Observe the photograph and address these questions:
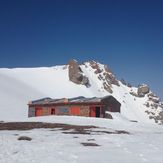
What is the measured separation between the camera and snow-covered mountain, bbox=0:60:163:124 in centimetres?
9894

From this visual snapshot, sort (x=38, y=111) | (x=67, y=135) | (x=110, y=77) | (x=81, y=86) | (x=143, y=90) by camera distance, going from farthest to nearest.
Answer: (x=110, y=77) < (x=143, y=90) < (x=81, y=86) < (x=38, y=111) < (x=67, y=135)

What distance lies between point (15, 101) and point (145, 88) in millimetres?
59302

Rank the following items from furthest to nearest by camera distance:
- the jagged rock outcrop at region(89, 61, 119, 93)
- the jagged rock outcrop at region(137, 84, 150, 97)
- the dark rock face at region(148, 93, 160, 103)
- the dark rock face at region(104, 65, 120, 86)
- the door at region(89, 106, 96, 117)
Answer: the dark rock face at region(104, 65, 120, 86), the jagged rock outcrop at region(89, 61, 119, 93), the jagged rock outcrop at region(137, 84, 150, 97), the dark rock face at region(148, 93, 160, 103), the door at region(89, 106, 96, 117)

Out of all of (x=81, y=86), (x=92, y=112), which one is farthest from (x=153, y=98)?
(x=92, y=112)

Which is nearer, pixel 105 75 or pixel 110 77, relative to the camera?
pixel 105 75

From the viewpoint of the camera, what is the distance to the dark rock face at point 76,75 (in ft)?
375

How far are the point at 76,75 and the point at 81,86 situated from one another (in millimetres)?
4709

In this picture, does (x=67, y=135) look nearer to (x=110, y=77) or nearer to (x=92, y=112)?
(x=92, y=112)

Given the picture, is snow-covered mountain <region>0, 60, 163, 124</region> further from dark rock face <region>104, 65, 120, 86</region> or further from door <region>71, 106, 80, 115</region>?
door <region>71, 106, 80, 115</region>

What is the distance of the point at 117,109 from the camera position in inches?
2447

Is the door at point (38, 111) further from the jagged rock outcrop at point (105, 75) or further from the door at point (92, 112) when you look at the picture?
the jagged rock outcrop at point (105, 75)

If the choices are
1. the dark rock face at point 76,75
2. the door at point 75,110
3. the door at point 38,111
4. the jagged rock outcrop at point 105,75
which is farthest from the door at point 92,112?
the jagged rock outcrop at point 105,75

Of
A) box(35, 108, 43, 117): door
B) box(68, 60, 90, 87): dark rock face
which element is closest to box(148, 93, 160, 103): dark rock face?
box(68, 60, 90, 87): dark rock face

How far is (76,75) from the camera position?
379 ft
